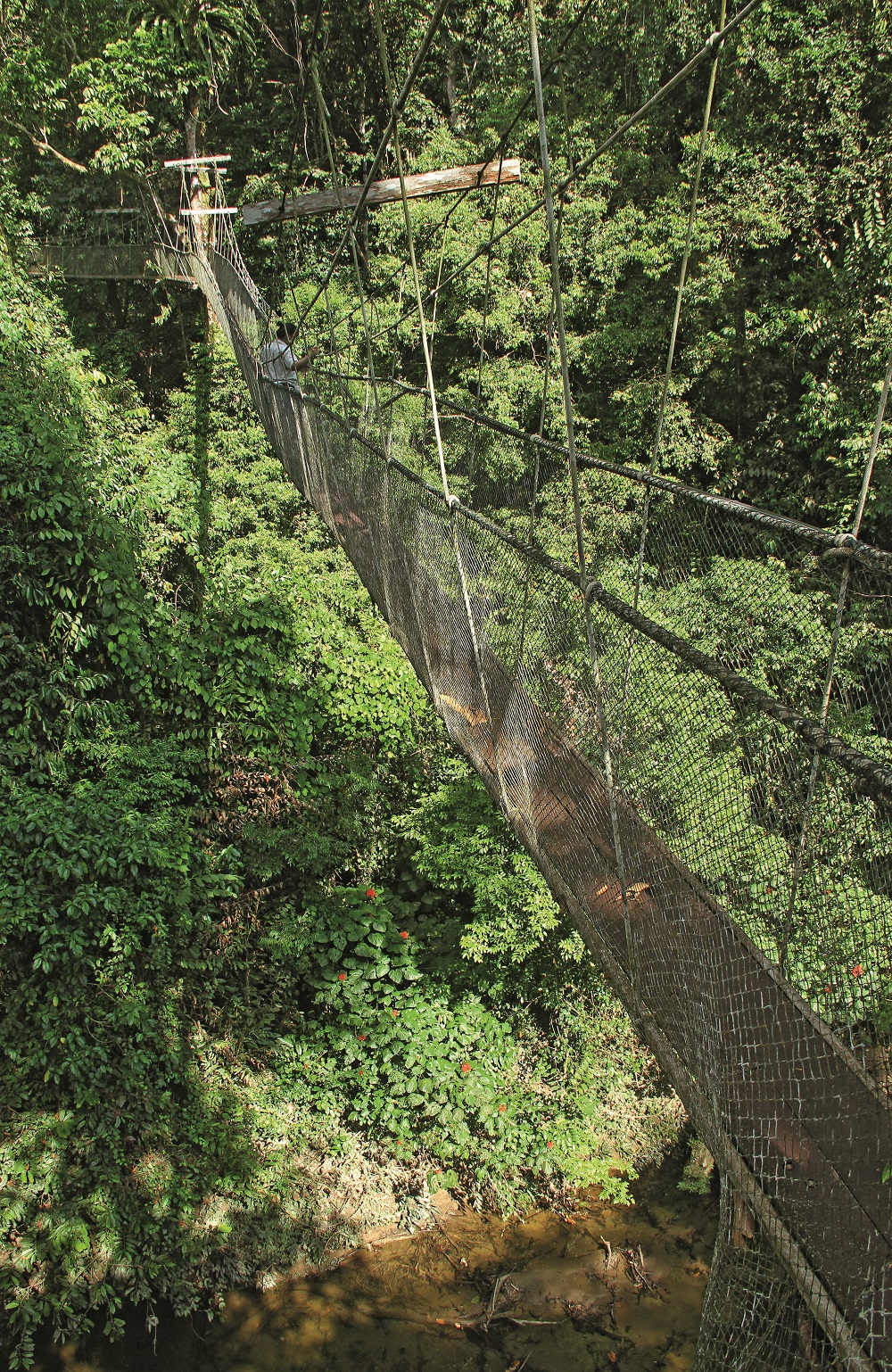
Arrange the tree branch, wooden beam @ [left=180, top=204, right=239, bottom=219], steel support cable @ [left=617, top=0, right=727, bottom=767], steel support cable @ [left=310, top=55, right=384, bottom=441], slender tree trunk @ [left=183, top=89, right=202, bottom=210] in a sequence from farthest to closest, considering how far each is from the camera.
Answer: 1. slender tree trunk @ [left=183, top=89, right=202, bottom=210]
2. the tree branch
3. wooden beam @ [left=180, top=204, right=239, bottom=219]
4. steel support cable @ [left=310, top=55, right=384, bottom=441]
5. steel support cable @ [left=617, top=0, right=727, bottom=767]

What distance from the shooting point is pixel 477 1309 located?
4.09 metres

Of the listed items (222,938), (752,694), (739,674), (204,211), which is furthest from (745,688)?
(204,211)

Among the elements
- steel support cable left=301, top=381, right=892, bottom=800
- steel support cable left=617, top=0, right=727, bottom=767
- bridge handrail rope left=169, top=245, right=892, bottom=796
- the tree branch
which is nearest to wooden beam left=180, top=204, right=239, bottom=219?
the tree branch

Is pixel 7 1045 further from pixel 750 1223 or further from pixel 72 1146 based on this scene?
pixel 750 1223

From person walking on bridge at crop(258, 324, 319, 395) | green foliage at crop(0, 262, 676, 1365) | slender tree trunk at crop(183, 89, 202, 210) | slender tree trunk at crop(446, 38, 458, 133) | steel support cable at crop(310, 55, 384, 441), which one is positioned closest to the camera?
steel support cable at crop(310, 55, 384, 441)

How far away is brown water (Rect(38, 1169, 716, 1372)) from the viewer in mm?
3779

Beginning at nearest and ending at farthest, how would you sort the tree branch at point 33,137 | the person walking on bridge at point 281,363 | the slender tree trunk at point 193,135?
the person walking on bridge at point 281,363 → the tree branch at point 33,137 → the slender tree trunk at point 193,135

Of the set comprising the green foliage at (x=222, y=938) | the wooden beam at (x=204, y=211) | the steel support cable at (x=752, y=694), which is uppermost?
the wooden beam at (x=204, y=211)

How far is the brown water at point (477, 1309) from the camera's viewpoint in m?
3.78

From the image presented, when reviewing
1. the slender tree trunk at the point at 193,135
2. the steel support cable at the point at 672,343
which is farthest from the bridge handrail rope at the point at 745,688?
the slender tree trunk at the point at 193,135

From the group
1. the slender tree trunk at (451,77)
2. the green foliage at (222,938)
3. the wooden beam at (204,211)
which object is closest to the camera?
the green foliage at (222,938)

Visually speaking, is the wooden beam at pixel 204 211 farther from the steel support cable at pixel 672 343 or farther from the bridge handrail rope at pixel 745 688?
the bridge handrail rope at pixel 745 688

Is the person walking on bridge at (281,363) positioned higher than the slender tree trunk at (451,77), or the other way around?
the slender tree trunk at (451,77)

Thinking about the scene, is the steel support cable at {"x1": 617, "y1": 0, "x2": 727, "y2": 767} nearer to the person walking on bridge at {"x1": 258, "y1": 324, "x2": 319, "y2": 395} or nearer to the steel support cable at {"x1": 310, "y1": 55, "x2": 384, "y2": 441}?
the steel support cable at {"x1": 310, "y1": 55, "x2": 384, "y2": 441}
